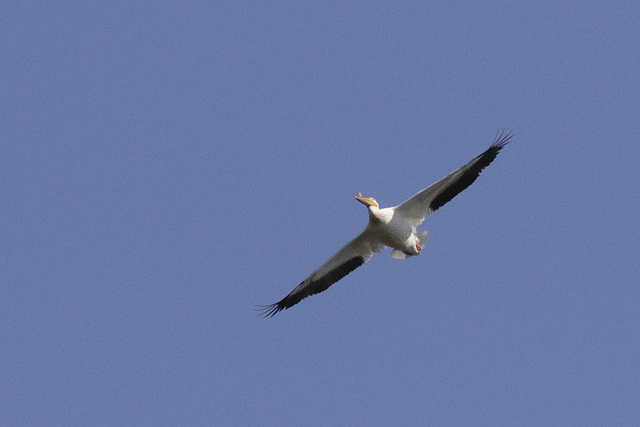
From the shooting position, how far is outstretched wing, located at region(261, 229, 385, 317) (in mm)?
20812

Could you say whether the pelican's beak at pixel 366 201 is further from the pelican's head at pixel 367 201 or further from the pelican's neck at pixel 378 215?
the pelican's neck at pixel 378 215

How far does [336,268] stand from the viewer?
833 inches

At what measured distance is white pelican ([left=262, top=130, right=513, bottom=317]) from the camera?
19.7 m

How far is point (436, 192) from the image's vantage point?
19969 millimetres

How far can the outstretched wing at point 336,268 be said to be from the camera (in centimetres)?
2081

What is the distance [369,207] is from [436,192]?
1.43 m

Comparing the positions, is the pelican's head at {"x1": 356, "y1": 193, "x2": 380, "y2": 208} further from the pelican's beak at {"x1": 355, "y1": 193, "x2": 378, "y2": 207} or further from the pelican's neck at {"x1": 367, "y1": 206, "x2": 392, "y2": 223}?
the pelican's neck at {"x1": 367, "y1": 206, "x2": 392, "y2": 223}

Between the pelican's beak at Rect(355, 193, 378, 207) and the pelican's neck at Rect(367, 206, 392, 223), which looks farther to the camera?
the pelican's beak at Rect(355, 193, 378, 207)

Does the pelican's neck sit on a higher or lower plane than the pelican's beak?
lower

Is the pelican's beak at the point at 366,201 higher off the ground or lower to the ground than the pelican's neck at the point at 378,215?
higher

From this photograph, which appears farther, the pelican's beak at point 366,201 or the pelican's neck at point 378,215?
the pelican's beak at point 366,201

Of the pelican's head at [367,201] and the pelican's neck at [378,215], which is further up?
the pelican's head at [367,201]

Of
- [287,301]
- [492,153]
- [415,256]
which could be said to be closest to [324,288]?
[287,301]

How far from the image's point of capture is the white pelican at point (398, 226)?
19.7m
